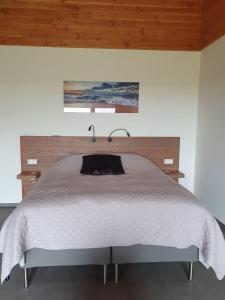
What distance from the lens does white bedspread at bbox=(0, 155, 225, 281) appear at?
173cm

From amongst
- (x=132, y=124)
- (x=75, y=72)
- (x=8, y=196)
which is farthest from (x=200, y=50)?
(x=8, y=196)

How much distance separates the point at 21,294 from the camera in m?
1.78

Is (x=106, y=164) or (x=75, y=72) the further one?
(x=75, y=72)

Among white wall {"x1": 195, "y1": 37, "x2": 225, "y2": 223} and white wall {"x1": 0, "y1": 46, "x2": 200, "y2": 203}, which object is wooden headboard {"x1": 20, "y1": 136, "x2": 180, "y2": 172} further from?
white wall {"x1": 195, "y1": 37, "x2": 225, "y2": 223}

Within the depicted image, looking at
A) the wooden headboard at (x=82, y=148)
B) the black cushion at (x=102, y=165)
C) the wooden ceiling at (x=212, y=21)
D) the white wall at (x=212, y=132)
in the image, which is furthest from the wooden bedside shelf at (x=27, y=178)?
the wooden ceiling at (x=212, y=21)

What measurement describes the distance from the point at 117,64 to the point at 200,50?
1198mm

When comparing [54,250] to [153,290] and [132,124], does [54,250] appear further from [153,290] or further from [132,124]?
[132,124]

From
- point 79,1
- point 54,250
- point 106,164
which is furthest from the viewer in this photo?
point 79,1

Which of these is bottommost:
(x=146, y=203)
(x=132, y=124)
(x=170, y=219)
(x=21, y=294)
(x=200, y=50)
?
(x=21, y=294)

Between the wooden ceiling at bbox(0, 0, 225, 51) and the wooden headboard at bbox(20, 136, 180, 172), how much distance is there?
129 centimetres

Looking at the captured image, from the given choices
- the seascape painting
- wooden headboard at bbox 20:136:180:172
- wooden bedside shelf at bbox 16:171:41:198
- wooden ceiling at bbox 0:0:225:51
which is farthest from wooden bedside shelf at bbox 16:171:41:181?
wooden ceiling at bbox 0:0:225:51

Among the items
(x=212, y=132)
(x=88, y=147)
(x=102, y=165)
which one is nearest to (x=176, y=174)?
(x=212, y=132)

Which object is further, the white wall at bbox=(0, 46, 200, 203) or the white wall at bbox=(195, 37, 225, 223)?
the white wall at bbox=(0, 46, 200, 203)

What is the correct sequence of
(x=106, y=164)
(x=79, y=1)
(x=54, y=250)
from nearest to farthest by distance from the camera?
(x=54, y=250), (x=106, y=164), (x=79, y=1)
